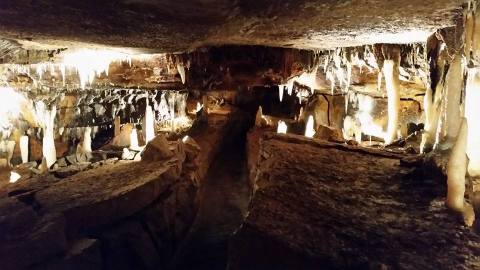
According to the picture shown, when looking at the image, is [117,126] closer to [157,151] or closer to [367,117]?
[157,151]

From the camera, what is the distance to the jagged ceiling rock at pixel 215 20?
12.6ft

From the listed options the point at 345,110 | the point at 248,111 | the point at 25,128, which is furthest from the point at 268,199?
the point at 248,111

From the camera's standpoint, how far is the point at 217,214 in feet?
27.9

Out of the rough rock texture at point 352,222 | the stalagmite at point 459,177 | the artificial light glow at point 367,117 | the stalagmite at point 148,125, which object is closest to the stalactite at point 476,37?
the stalagmite at point 459,177

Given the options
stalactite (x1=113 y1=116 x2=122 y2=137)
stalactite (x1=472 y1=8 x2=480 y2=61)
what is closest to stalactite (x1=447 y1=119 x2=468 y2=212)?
stalactite (x1=472 y1=8 x2=480 y2=61)

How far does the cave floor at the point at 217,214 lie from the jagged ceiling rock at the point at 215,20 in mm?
3848

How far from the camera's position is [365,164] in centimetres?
592

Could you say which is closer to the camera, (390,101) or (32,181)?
(32,181)

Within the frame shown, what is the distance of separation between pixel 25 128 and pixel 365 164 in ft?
36.3

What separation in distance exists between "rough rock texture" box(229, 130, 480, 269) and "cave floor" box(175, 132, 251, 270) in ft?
7.68

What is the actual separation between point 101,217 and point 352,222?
11.6 ft

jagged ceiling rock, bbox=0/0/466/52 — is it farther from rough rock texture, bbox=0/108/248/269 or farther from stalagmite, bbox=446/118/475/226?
rough rock texture, bbox=0/108/248/269

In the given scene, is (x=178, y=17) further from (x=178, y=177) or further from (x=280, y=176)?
(x=178, y=177)

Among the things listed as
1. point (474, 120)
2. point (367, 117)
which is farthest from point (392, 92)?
point (474, 120)
